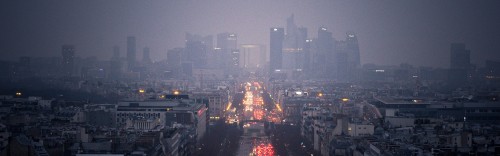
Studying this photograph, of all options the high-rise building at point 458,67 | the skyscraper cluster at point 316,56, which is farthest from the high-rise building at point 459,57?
the skyscraper cluster at point 316,56

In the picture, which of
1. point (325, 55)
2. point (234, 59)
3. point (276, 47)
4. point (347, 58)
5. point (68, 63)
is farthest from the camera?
point (276, 47)

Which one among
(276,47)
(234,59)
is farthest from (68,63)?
(276,47)

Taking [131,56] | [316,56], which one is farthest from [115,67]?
[316,56]

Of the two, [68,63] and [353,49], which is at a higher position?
[353,49]

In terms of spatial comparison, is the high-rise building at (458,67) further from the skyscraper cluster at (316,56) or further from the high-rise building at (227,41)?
the high-rise building at (227,41)

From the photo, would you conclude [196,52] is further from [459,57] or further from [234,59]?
[459,57]

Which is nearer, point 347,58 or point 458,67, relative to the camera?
point 458,67

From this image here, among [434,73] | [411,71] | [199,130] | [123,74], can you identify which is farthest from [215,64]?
[199,130]

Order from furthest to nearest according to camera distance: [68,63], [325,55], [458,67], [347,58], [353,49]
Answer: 1. [325,55]
2. [347,58]
3. [353,49]
4. [68,63]
5. [458,67]

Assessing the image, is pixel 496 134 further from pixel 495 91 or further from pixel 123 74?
pixel 123 74

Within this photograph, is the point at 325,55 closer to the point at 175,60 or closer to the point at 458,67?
the point at 175,60
